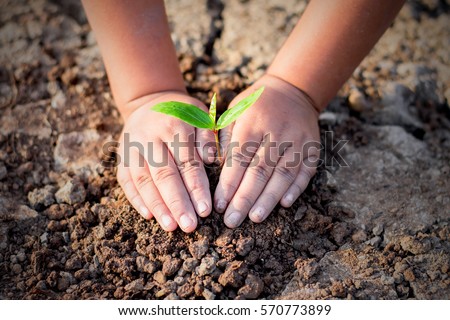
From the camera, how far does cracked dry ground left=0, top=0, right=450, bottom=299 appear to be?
163cm

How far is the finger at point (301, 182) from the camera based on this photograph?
1732 mm

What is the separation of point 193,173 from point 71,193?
572 millimetres

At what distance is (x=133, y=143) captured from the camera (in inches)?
72.2

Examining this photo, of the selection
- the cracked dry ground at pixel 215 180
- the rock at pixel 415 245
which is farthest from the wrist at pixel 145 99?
the rock at pixel 415 245

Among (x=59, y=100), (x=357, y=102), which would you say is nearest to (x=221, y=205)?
(x=357, y=102)

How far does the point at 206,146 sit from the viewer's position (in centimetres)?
176

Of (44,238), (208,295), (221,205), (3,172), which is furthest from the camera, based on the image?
(3,172)

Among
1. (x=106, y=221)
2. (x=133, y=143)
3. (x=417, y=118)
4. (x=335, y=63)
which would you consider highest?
(x=335, y=63)

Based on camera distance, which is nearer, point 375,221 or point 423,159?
point 375,221

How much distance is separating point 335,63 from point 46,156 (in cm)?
135

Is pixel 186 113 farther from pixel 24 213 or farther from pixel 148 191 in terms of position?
pixel 24 213
